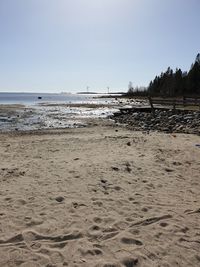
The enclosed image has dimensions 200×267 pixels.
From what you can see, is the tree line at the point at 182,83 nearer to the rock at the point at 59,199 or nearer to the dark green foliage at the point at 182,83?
the dark green foliage at the point at 182,83

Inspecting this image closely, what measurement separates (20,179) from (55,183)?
98cm

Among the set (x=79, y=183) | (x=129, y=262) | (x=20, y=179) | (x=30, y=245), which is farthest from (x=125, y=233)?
(x=20, y=179)

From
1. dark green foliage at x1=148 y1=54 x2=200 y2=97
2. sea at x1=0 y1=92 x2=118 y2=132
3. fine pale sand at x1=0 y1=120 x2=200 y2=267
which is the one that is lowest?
sea at x1=0 y1=92 x2=118 y2=132

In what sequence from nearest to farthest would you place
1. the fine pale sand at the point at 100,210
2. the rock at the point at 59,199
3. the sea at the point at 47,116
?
the fine pale sand at the point at 100,210 → the rock at the point at 59,199 → the sea at the point at 47,116

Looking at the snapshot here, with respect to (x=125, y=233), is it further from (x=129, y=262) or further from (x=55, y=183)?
(x=55, y=183)

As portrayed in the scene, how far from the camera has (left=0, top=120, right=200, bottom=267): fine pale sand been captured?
4.43 m

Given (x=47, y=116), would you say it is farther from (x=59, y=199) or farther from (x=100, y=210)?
(x=100, y=210)

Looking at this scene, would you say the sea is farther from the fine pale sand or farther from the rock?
the rock

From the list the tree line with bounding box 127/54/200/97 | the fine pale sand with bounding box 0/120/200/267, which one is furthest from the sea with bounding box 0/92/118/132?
the tree line with bounding box 127/54/200/97

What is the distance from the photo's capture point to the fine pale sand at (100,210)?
14.5 ft

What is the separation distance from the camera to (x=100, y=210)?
5984 millimetres

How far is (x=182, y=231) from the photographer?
17.0ft

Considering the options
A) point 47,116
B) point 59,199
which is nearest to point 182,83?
point 47,116

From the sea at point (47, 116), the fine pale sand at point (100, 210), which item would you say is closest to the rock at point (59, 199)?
the fine pale sand at point (100, 210)
